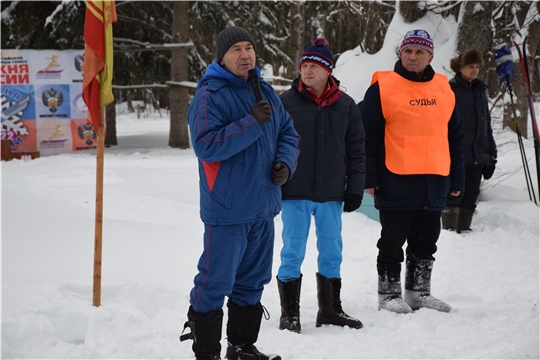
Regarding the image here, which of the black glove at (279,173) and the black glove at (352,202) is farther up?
the black glove at (279,173)

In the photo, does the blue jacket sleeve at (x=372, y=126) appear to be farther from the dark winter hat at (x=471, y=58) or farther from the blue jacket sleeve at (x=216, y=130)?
the dark winter hat at (x=471, y=58)

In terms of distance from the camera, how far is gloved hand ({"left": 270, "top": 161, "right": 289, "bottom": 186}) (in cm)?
291

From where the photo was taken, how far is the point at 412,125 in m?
3.99

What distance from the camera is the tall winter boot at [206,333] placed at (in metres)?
2.92

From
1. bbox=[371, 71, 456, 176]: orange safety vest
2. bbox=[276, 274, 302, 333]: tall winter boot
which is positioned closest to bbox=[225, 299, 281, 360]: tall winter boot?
bbox=[276, 274, 302, 333]: tall winter boot

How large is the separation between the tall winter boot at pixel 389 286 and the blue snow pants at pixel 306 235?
1.60 ft

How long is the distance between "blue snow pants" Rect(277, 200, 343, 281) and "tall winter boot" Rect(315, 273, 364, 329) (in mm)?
50

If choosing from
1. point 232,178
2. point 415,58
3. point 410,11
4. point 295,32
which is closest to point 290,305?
point 232,178

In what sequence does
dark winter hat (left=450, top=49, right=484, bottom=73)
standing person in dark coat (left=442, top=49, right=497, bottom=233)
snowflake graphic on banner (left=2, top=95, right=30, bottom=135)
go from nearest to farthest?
dark winter hat (left=450, top=49, right=484, bottom=73) < standing person in dark coat (left=442, top=49, right=497, bottom=233) < snowflake graphic on banner (left=2, top=95, right=30, bottom=135)

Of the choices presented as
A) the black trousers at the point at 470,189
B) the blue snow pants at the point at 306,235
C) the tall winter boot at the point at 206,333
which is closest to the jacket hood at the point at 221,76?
the blue snow pants at the point at 306,235

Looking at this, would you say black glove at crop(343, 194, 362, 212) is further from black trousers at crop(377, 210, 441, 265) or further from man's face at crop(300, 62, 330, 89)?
man's face at crop(300, 62, 330, 89)

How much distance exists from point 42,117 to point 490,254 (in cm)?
1087

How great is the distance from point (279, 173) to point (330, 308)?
1281 millimetres

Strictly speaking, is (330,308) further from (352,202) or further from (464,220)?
(464,220)
